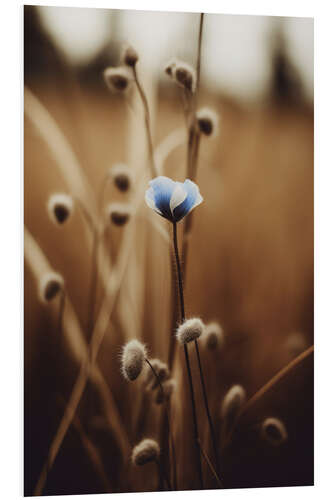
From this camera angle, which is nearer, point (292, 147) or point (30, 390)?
point (30, 390)

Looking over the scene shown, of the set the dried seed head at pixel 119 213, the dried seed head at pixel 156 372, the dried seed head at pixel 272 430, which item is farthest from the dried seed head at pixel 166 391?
the dried seed head at pixel 119 213

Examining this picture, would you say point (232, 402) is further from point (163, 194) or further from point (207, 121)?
point (207, 121)

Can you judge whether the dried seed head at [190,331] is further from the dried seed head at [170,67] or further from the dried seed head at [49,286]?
the dried seed head at [170,67]

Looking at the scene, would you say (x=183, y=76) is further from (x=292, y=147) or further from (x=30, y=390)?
(x=30, y=390)

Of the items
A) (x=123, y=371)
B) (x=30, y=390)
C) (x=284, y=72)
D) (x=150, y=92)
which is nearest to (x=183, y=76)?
(x=150, y=92)

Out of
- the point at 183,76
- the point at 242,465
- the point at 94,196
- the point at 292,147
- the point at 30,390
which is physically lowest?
the point at 242,465

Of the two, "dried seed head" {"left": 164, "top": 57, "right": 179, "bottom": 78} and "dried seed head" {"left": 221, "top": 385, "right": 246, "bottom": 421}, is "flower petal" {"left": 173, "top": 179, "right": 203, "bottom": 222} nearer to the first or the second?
"dried seed head" {"left": 164, "top": 57, "right": 179, "bottom": 78}
